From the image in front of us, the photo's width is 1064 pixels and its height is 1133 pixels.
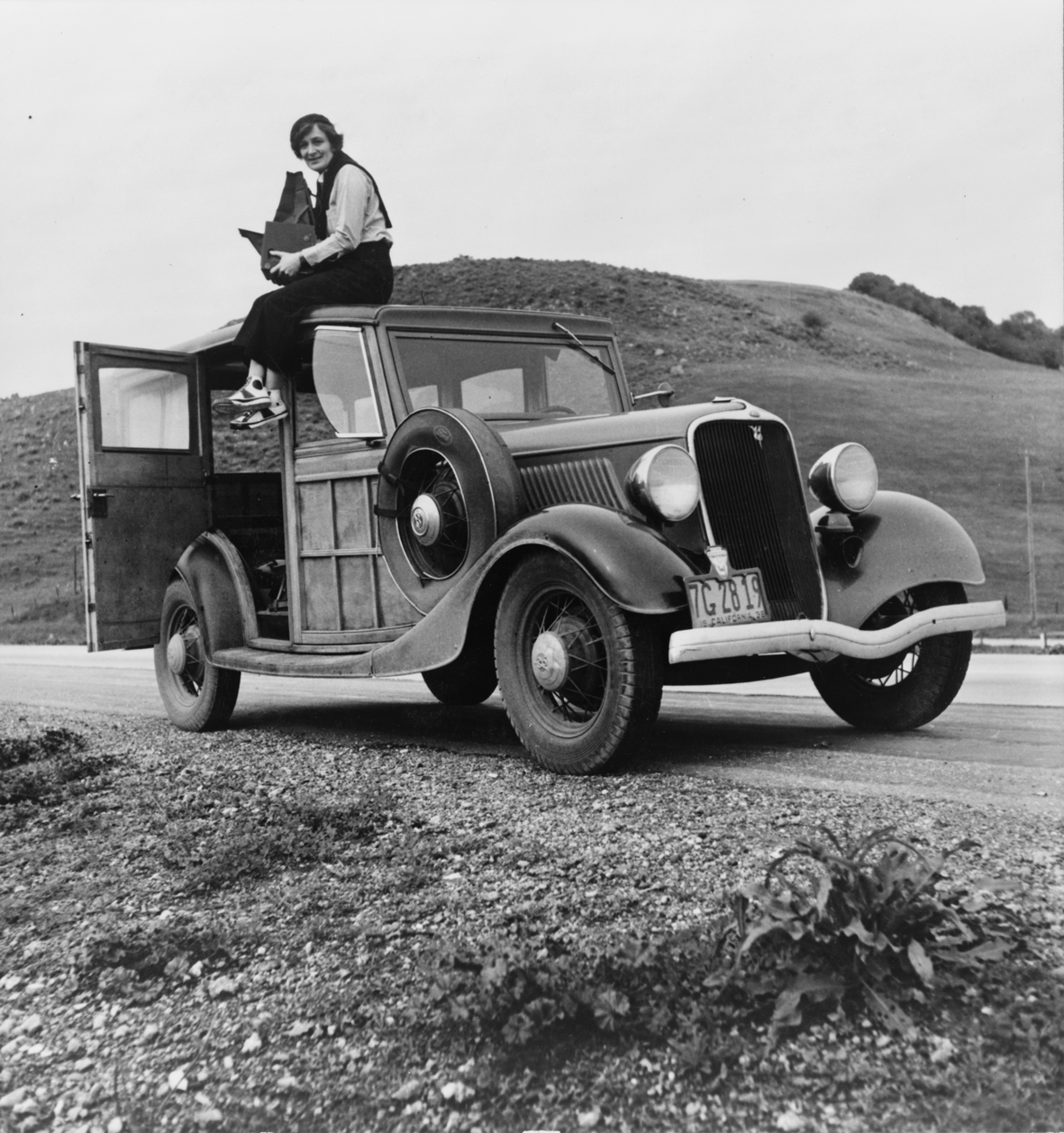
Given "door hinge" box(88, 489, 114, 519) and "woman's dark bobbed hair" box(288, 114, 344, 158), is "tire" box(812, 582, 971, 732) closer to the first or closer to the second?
"woman's dark bobbed hair" box(288, 114, 344, 158)

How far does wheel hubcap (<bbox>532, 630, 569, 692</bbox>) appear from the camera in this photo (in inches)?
178

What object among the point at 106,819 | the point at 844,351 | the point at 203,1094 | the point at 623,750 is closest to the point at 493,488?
the point at 623,750

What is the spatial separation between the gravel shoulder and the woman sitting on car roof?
243cm

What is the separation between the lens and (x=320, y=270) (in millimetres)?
6078

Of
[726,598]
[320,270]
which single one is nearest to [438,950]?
[726,598]

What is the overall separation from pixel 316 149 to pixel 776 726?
12.5 feet

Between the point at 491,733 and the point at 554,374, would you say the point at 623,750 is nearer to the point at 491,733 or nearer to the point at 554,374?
the point at 491,733

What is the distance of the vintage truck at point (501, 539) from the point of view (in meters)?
4.52

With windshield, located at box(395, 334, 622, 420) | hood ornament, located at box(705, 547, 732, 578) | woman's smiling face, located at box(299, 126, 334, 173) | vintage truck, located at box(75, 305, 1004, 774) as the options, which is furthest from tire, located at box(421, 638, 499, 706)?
woman's smiling face, located at box(299, 126, 334, 173)

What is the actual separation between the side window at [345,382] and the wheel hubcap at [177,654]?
1779mm

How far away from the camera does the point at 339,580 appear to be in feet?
19.8

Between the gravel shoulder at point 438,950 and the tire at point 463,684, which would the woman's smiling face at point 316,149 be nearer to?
the tire at point 463,684

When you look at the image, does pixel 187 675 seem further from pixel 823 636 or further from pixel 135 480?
pixel 823 636

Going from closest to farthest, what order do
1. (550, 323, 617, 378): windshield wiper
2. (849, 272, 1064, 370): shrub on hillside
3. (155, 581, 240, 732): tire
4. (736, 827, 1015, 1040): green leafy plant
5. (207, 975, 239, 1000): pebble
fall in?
(736, 827, 1015, 1040): green leafy plant, (207, 975, 239, 1000): pebble, (550, 323, 617, 378): windshield wiper, (155, 581, 240, 732): tire, (849, 272, 1064, 370): shrub on hillside
